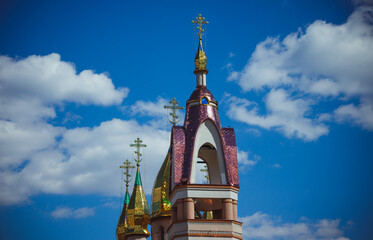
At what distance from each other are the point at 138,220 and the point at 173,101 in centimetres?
857

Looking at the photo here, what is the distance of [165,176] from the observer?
3369cm

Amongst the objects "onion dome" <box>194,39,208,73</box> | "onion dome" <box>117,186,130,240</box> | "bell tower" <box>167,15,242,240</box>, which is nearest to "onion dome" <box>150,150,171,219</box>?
"bell tower" <box>167,15,242,240</box>

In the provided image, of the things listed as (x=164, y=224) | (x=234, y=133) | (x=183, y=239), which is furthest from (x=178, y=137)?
(x=164, y=224)

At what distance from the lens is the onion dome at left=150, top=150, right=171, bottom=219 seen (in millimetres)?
33750

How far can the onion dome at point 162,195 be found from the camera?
33.8m

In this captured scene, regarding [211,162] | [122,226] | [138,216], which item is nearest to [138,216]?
[138,216]

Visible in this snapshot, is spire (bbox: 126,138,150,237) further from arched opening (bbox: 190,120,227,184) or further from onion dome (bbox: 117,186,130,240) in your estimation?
arched opening (bbox: 190,120,227,184)

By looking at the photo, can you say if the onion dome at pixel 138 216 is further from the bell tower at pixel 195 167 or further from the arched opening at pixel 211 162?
the arched opening at pixel 211 162

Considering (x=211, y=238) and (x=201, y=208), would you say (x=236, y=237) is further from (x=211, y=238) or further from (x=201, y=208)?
(x=201, y=208)

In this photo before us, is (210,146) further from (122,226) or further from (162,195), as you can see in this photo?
(122,226)

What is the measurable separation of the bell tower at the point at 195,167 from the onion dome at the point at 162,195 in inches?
168

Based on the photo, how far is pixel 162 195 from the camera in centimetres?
3403

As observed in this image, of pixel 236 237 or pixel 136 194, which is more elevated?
pixel 136 194

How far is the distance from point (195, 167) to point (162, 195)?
24.9ft
